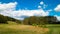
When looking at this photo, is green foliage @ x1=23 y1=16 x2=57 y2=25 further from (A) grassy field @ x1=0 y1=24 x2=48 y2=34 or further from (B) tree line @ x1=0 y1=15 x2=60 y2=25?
(A) grassy field @ x1=0 y1=24 x2=48 y2=34

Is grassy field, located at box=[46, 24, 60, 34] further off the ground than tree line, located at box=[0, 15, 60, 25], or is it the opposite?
tree line, located at box=[0, 15, 60, 25]

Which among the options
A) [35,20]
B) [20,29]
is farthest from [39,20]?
[20,29]

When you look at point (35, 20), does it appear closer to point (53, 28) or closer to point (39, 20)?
point (39, 20)

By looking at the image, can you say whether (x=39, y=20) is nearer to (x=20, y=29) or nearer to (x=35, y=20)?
(x=35, y=20)

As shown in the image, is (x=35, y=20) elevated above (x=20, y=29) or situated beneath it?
elevated above

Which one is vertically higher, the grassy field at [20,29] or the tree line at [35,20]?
the tree line at [35,20]

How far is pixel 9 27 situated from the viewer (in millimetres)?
4770

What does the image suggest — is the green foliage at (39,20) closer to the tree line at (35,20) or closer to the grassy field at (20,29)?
the tree line at (35,20)

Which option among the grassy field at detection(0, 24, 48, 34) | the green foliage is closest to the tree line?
the green foliage

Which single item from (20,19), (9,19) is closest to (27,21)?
(20,19)

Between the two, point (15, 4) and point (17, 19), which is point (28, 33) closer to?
point (17, 19)

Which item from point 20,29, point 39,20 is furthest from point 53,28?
point 20,29

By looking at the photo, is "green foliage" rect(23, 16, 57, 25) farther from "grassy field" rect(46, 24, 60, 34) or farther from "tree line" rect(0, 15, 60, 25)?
"grassy field" rect(46, 24, 60, 34)

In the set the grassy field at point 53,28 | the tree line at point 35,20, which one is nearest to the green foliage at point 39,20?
the tree line at point 35,20
